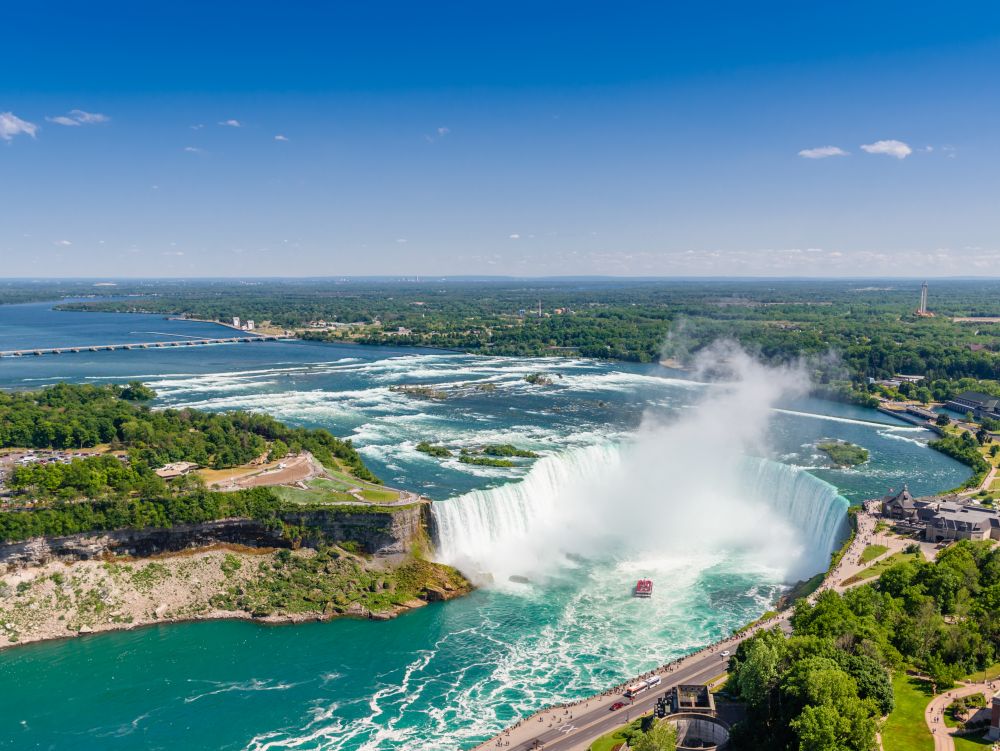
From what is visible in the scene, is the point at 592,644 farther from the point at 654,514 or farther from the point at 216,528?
the point at 216,528

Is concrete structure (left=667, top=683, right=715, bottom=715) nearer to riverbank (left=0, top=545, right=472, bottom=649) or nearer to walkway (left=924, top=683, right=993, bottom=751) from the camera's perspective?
walkway (left=924, top=683, right=993, bottom=751)

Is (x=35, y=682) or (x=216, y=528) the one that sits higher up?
(x=216, y=528)

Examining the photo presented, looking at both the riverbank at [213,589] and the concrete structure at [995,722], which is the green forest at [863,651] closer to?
the concrete structure at [995,722]

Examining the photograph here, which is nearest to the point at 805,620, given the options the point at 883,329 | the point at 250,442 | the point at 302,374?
the point at 250,442

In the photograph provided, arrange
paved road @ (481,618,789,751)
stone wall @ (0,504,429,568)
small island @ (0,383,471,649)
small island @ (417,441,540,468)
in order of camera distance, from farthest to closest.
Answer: small island @ (417,441,540,468), stone wall @ (0,504,429,568), small island @ (0,383,471,649), paved road @ (481,618,789,751)

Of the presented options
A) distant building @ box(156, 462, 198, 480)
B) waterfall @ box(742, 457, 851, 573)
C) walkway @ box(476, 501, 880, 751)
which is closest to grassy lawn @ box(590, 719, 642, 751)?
walkway @ box(476, 501, 880, 751)

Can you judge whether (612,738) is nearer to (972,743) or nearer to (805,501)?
(972,743)
